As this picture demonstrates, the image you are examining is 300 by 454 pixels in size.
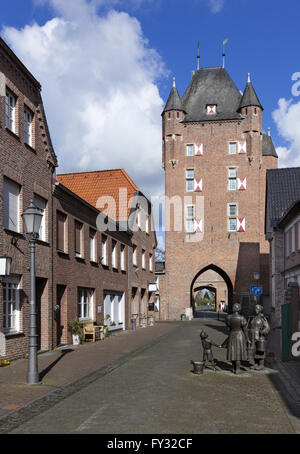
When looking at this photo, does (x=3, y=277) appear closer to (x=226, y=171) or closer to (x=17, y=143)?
(x=17, y=143)

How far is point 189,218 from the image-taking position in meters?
47.2

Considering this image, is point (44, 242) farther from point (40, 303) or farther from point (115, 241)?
point (115, 241)

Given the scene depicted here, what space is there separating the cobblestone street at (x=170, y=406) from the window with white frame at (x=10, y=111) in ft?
25.7

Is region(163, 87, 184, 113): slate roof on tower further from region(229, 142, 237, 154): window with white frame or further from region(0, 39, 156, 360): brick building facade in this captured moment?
region(0, 39, 156, 360): brick building facade

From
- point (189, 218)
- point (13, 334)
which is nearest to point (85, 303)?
point (13, 334)

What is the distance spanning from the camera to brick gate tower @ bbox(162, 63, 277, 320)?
152 ft

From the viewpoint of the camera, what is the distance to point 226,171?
47094 mm

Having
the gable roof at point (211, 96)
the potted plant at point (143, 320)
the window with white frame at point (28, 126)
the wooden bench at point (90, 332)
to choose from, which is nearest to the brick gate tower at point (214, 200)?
the gable roof at point (211, 96)

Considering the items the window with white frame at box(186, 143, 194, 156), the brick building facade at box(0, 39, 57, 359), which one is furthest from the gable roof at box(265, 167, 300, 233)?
the brick building facade at box(0, 39, 57, 359)

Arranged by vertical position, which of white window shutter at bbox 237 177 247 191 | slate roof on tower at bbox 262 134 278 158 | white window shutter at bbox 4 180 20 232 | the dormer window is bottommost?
white window shutter at bbox 4 180 20 232

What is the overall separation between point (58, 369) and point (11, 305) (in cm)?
294

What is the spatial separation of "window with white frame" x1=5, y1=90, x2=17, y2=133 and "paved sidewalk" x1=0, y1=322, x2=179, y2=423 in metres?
6.90

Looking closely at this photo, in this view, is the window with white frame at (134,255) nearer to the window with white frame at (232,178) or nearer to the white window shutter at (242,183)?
the window with white frame at (232,178)
